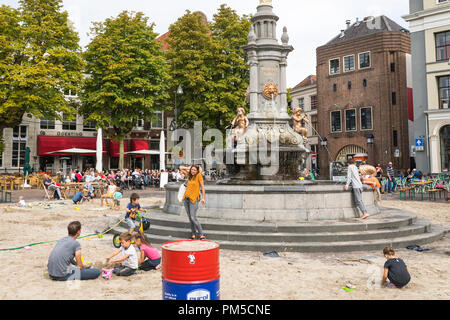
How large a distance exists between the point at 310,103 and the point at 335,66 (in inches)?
366

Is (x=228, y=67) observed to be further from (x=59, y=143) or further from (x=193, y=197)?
(x=193, y=197)

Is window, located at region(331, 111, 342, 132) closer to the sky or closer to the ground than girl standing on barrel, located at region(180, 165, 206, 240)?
closer to the sky

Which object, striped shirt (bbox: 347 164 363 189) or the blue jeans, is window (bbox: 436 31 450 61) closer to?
the blue jeans

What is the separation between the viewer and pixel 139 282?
19.5ft

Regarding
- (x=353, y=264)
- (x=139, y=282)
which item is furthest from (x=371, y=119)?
(x=139, y=282)

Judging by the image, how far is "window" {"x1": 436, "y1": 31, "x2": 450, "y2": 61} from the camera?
93.5 ft

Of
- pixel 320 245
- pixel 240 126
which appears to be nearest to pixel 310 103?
pixel 240 126

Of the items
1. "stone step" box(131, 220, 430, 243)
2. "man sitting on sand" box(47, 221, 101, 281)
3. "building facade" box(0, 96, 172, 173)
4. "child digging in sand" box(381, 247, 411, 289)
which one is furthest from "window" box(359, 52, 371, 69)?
"man sitting on sand" box(47, 221, 101, 281)

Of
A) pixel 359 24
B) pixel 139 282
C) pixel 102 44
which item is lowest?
pixel 139 282

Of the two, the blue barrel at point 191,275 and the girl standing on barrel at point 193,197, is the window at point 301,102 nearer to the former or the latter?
the girl standing on barrel at point 193,197

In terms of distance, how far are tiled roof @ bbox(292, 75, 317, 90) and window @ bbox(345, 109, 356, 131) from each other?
11.5m
